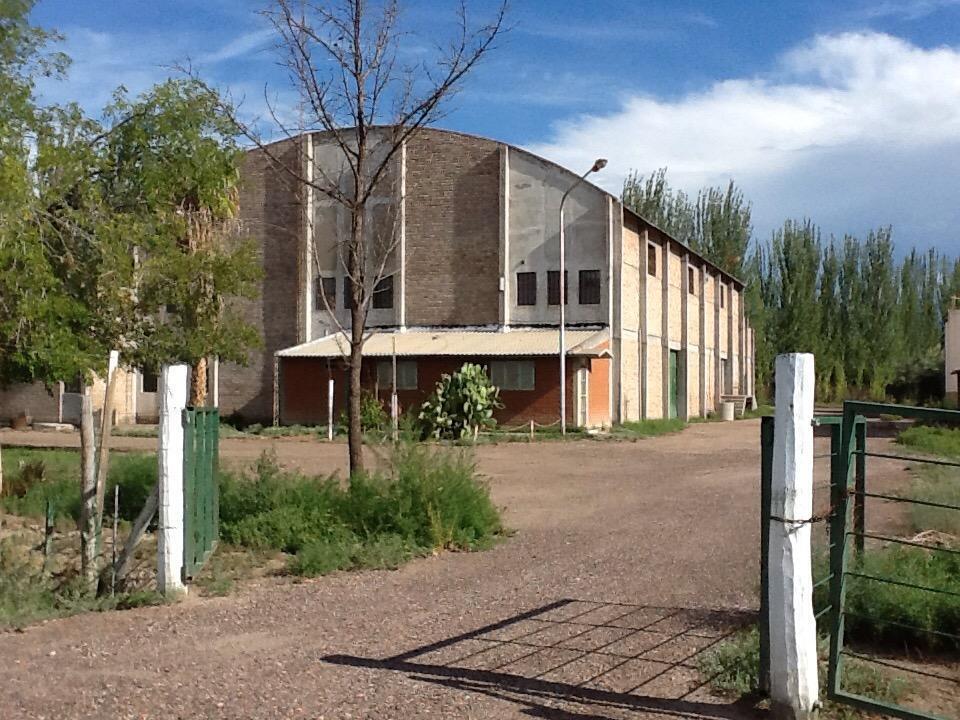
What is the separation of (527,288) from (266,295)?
9.62 metres

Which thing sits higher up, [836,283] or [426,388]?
[836,283]

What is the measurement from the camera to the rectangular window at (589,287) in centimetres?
3534

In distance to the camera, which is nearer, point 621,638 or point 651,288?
point 621,638

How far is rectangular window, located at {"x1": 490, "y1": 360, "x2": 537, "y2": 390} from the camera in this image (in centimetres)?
3353

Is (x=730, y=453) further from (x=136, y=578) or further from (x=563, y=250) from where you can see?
(x=136, y=578)

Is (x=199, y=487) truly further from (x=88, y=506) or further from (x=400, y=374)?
(x=400, y=374)

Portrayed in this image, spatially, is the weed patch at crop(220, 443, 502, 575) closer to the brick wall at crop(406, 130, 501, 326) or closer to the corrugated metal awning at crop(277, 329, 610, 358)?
the corrugated metal awning at crop(277, 329, 610, 358)

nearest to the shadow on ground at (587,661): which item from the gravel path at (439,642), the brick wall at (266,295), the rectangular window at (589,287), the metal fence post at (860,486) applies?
the gravel path at (439,642)

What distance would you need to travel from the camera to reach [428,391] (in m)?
34.5

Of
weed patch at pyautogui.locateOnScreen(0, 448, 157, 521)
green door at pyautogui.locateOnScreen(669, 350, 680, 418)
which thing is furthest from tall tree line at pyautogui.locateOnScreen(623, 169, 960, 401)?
weed patch at pyautogui.locateOnScreen(0, 448, 157, 521)

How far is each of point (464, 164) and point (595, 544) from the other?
88.8ft

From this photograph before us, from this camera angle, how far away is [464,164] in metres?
36.5

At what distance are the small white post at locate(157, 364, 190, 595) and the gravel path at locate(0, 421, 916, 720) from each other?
1.08 feet

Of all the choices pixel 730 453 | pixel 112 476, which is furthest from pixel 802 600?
pixel 730 453
